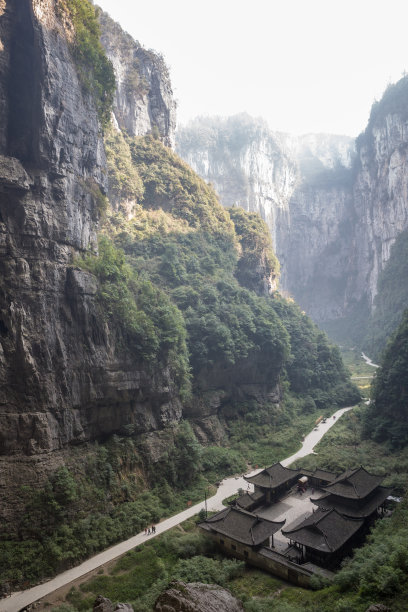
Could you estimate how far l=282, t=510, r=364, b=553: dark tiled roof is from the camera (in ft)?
62.4

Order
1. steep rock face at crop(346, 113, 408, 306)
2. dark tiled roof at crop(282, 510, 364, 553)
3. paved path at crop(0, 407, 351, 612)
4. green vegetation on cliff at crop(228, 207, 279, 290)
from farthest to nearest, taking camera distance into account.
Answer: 1. steep rock face at crop(346, 113, 408, 306)
2. green vegetation on cliff at crop(228, 207, 279, 290)
3. dark tiled roof at crop(282, 510, 364, 553)
4. paved path at crop(0, 407, 351, 612)

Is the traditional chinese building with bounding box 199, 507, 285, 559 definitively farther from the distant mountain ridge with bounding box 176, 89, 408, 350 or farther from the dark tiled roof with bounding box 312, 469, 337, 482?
the distant mountain ridge with bounding box 176, 89, 408, 350

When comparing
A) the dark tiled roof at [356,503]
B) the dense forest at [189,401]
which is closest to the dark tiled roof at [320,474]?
the dense forest at [189,401]

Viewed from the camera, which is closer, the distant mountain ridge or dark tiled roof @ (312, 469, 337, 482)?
dark tiled roof @ (312, 469, 337, 482)

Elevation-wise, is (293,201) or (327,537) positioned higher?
(293,201)

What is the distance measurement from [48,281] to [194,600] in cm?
1749

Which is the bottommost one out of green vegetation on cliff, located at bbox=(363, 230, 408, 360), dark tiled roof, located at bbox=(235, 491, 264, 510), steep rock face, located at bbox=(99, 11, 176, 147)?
dark tiled roof, located at bbox=(235, 491, 264, 510)

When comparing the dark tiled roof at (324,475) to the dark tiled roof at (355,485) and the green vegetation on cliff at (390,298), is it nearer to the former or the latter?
the dark tiled roof at (355,485)

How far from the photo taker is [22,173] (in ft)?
77.2

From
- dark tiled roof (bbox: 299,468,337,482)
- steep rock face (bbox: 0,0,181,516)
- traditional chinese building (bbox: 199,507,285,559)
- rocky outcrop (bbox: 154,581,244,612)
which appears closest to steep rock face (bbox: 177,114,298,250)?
steep rock face (bbox: 0,0,181,516)

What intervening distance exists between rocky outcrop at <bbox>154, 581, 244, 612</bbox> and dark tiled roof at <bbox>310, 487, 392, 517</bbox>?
9.45 m

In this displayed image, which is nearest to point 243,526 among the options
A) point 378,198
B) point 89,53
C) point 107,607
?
point 107,607

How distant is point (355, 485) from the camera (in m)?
23.2

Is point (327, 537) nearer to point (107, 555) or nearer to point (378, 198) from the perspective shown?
point (107, 555)
